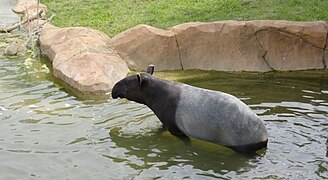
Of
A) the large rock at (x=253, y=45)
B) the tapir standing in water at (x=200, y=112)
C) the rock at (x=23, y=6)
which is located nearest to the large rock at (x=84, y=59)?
the large rock at (x=253, y=45)

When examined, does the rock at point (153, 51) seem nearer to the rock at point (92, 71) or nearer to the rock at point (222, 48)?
the rock at point (222, 48)

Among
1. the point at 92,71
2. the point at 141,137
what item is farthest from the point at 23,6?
the point at 141,137

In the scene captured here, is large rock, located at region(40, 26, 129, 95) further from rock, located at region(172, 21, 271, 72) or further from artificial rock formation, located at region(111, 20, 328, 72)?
rock, located at region(172, 21, 271, 72)

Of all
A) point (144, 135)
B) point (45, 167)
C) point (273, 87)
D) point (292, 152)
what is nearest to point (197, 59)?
point (273, 87)

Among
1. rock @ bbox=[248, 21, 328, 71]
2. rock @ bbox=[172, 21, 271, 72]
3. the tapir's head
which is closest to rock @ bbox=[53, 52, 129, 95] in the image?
rock @ bbox=[172, 21, 271, 72]

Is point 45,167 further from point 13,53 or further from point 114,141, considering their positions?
point 13,53

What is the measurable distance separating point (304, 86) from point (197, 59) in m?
2.34

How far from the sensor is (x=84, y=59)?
11.1 metres

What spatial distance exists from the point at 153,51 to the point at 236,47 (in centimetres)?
172

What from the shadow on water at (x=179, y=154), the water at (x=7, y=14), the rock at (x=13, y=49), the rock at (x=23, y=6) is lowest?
the shadow on water at (x=179, y=154)

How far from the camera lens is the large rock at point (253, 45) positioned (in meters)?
11.5

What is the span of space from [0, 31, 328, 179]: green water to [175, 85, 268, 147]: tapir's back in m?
0.24

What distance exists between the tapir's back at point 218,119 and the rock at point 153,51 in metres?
3.54

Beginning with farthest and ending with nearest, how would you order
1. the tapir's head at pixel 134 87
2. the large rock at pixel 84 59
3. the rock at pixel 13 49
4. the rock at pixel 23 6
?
the rock at pixel 23 6 → the rock at pixel 13 49 → the large rock at pixel 84 59 → the tapir's head at pixel 134 87
